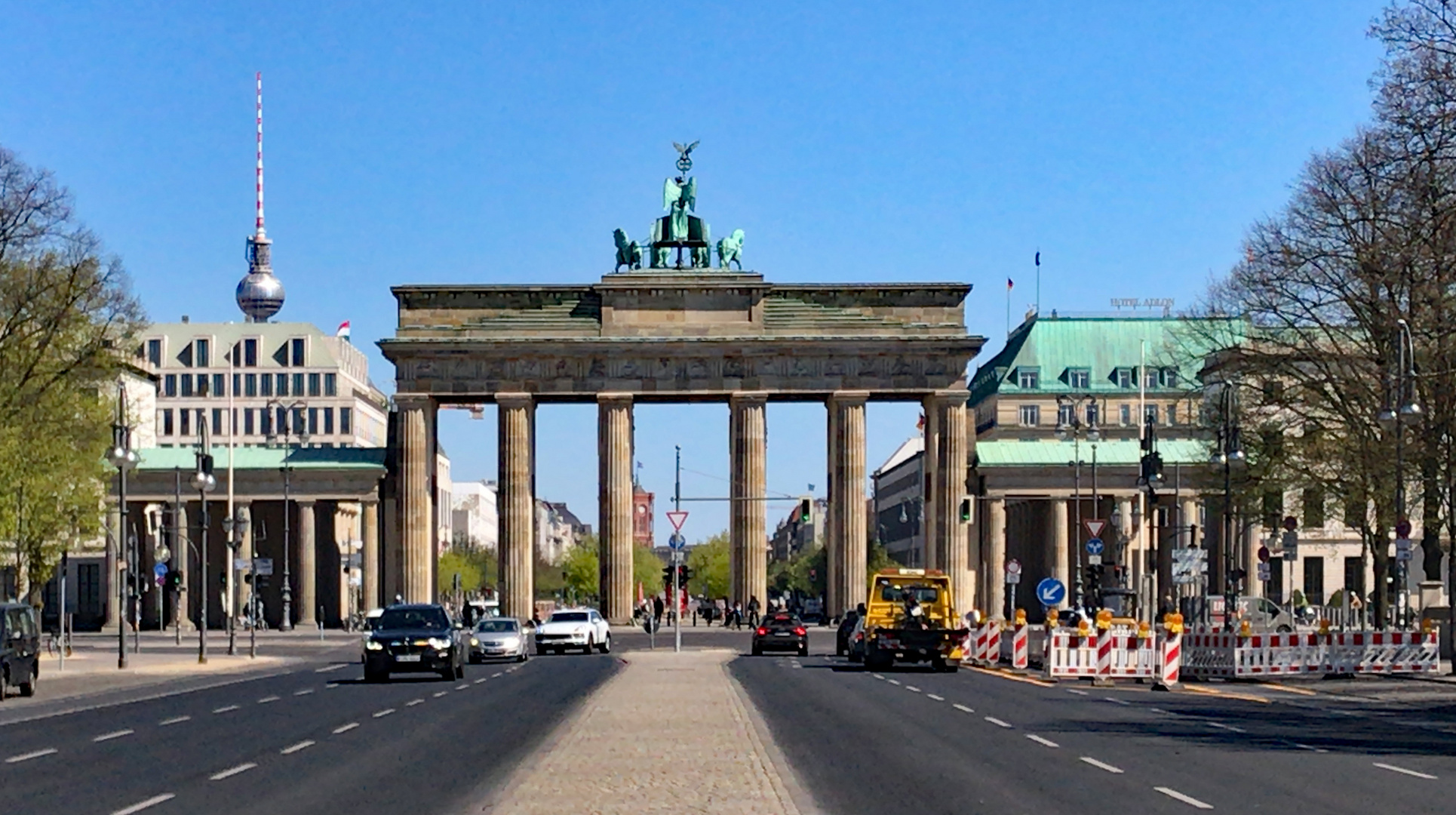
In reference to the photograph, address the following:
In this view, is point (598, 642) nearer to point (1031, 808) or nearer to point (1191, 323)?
point (1191, 323)

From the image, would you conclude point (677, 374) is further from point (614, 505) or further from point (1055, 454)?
point (1055, 454)

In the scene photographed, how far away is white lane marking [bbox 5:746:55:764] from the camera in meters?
27.8

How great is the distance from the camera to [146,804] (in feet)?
71.3

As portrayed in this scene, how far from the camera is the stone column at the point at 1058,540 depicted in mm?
116188

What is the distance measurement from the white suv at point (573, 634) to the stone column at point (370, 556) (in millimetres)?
32549

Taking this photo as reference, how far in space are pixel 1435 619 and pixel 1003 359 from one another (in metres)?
99.9

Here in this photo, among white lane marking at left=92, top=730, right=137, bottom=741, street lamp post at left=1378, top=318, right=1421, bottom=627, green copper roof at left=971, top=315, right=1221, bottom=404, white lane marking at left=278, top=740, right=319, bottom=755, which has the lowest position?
white lane marking at left=92, top=730, right=137, bottom=741

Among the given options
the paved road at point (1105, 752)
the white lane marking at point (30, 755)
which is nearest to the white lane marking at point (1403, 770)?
the paved road at point (1105, 752)

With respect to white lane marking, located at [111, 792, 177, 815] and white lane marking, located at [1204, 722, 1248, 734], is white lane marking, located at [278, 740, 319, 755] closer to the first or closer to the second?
white lane marking, located at [111, 792, 177, 815]

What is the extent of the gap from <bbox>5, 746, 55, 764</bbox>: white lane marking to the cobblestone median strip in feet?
19.3

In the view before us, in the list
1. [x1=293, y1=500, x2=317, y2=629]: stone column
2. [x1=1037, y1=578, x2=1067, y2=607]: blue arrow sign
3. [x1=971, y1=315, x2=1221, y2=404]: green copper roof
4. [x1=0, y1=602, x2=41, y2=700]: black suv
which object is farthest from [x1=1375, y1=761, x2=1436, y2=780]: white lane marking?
[x1=971, y1=315, x2=1221, y2=404]: green copper roof

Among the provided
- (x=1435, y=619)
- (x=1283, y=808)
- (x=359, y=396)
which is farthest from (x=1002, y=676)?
(x=359, y=396)

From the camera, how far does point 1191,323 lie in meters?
74.1

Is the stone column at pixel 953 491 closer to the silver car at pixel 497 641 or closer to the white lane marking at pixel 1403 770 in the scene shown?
the silver car at pixel 497 641
